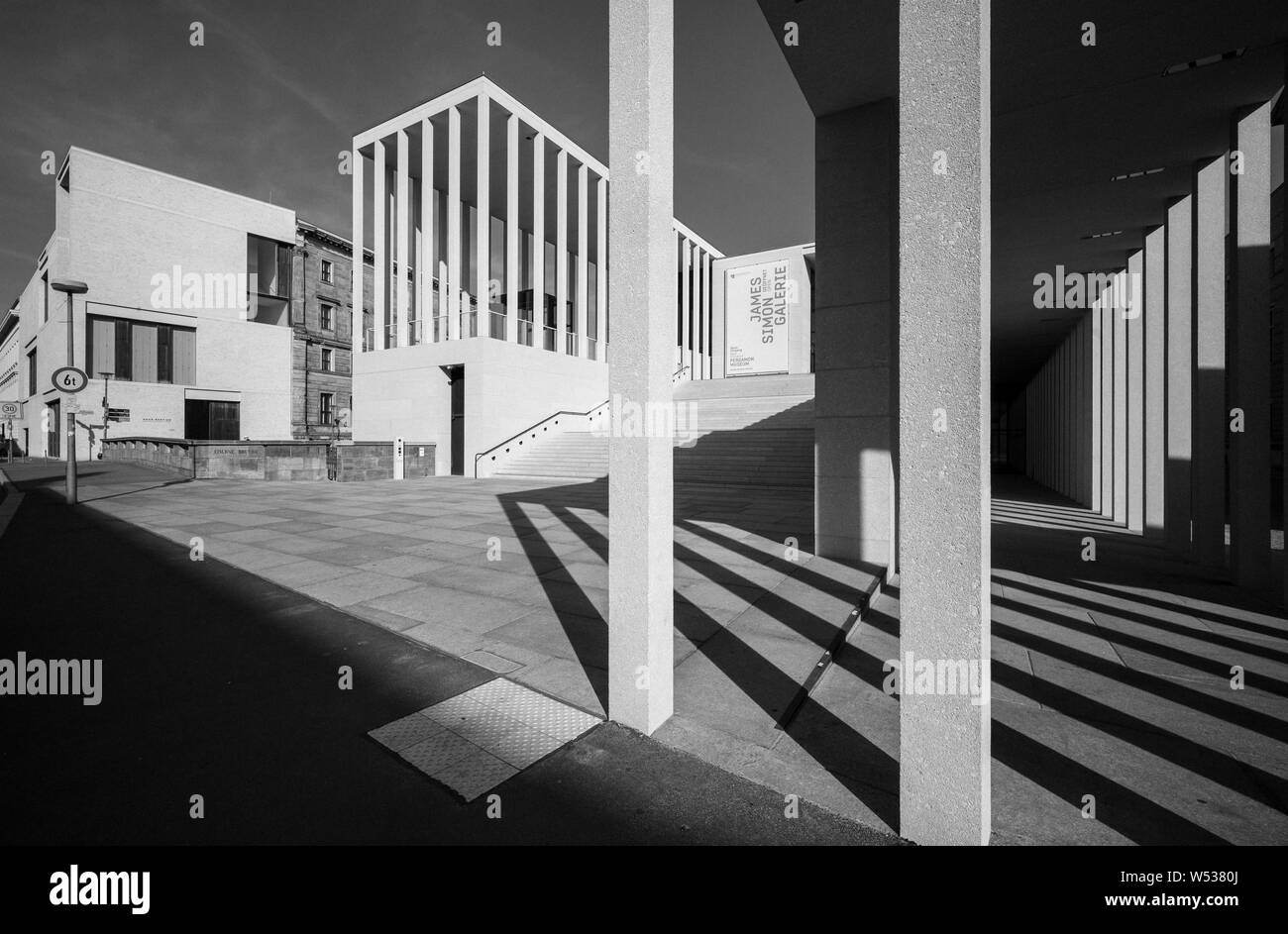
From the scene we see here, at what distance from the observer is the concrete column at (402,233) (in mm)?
24422

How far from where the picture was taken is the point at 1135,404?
38.3ft

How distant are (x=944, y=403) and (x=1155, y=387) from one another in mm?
11501

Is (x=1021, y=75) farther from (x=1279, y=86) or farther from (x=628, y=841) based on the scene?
(x=628, y=841)

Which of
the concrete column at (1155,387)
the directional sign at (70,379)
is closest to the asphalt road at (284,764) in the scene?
the directional sign at (70,379)

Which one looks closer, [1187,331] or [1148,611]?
[1148,611]

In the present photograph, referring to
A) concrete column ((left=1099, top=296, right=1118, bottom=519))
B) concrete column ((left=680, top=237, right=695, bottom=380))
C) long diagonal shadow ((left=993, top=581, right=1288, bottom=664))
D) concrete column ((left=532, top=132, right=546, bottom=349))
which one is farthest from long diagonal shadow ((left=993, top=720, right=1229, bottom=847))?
concrete column ((left=680, top=237, right=695, bottom=380))

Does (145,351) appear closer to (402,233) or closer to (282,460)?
(402,233)

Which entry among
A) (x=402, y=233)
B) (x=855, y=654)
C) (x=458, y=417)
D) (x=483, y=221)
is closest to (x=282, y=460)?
(x=458, y=417)

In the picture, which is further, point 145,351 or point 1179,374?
point 145,351

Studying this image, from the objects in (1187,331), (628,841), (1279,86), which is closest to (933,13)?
(628,841)

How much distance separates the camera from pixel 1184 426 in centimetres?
898

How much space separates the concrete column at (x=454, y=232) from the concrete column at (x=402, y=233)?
2212 mm

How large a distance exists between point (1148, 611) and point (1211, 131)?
6806 millimetres

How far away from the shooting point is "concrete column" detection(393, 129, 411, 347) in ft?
80.1
